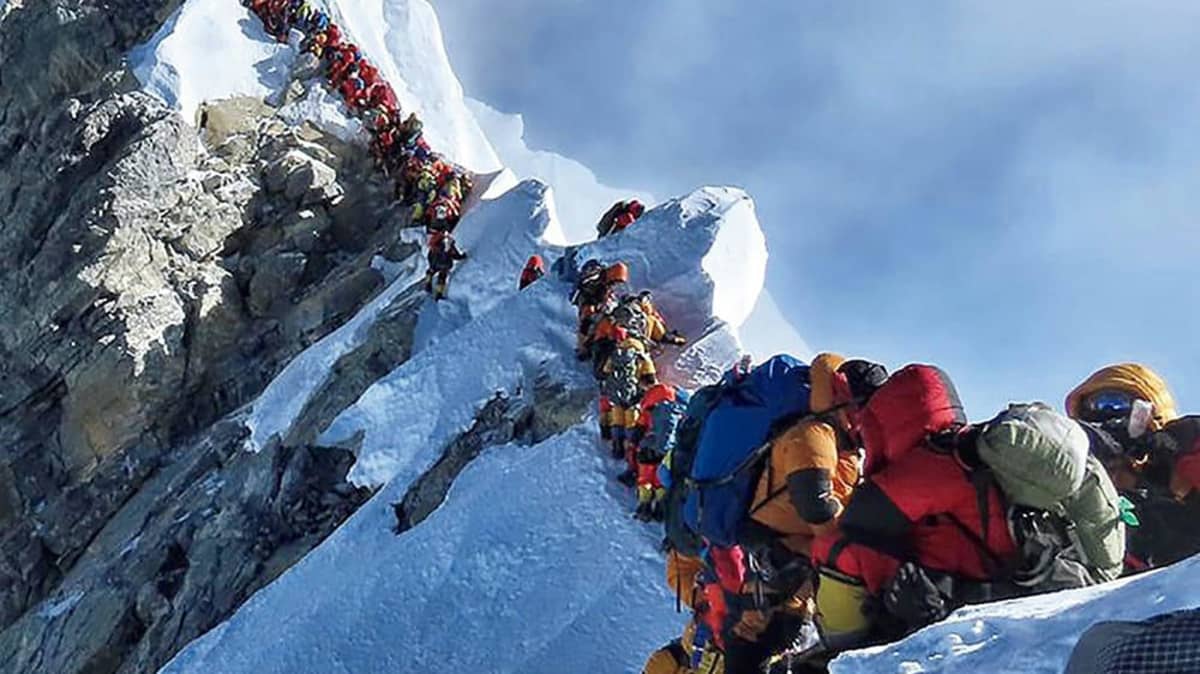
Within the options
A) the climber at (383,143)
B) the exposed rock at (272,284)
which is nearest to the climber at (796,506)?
the exposed rock at (272,284)

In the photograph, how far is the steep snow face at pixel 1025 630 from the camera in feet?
12.0

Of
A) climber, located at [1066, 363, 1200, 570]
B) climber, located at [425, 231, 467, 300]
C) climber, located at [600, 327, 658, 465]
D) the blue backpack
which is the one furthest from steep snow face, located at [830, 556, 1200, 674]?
climber, located at [425, 231, 467, 300]

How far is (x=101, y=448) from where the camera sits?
817 inches

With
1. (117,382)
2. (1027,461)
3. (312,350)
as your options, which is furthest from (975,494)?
(117,382)

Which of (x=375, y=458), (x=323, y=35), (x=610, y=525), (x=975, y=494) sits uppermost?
(x=323, y=35)

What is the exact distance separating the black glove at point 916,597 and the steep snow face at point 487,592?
377cm

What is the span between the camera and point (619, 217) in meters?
15.9

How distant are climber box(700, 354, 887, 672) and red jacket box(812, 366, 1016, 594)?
21 centimetres

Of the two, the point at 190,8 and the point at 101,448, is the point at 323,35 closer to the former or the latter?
the point at 190,8

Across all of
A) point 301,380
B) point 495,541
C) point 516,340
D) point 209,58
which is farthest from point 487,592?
point 209,58

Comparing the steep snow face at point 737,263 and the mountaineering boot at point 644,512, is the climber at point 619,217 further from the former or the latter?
the mountaineering boot at point 644,512

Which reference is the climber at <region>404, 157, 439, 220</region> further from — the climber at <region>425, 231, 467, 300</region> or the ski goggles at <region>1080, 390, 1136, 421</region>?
the ski goggles at <region>1080, 390, 1136, 421</region>

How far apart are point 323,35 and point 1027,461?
2553cm

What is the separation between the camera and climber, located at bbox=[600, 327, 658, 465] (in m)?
10.5
